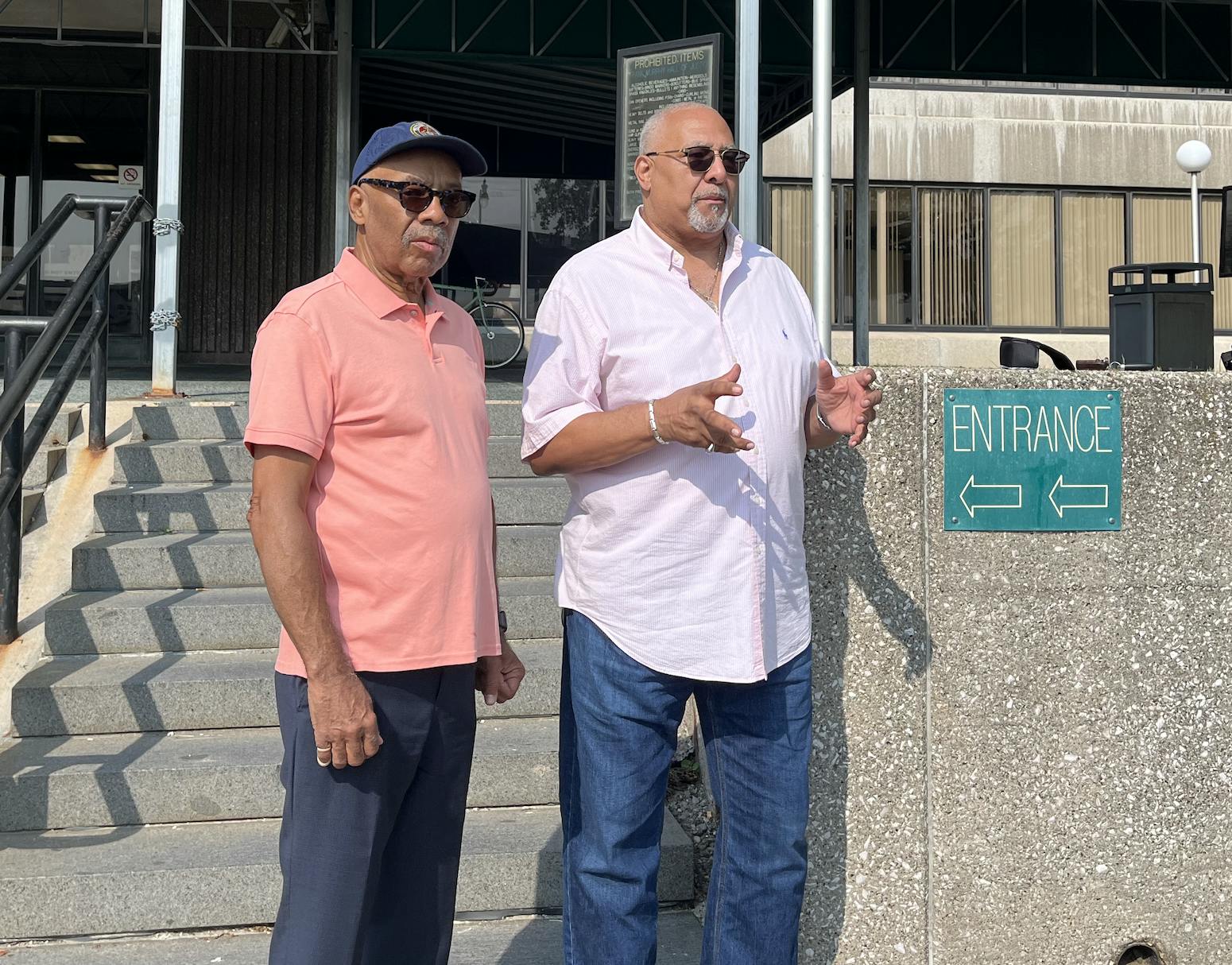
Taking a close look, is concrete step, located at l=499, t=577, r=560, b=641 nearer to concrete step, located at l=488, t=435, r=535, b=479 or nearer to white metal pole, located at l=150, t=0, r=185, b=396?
concrete step, located at l=488, t=435, r=535, b=479

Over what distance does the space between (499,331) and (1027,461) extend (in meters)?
10.4

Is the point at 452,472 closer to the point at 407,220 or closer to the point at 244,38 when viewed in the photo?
the point at 407,220

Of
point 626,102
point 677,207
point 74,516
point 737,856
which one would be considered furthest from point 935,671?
point 626,102

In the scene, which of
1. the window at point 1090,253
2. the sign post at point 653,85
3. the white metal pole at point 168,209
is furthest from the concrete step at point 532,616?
the window at point 1090,253

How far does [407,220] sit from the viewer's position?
2.30 meters

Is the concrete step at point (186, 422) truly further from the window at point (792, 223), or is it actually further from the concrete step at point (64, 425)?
the window at point (792, 223)

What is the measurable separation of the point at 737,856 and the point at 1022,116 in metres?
19.2

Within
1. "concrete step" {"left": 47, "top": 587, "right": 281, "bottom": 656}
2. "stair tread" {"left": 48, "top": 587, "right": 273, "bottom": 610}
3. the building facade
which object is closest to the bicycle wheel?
the building facade

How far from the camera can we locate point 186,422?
19.0 ft

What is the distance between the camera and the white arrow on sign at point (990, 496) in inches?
125

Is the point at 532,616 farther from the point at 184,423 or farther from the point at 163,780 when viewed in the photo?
the point at 184,423

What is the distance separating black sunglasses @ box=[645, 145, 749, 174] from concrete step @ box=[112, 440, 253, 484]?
11.0ft

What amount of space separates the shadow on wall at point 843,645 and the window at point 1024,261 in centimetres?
1783

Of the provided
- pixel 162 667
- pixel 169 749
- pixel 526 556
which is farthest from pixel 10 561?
pixel 526 556
